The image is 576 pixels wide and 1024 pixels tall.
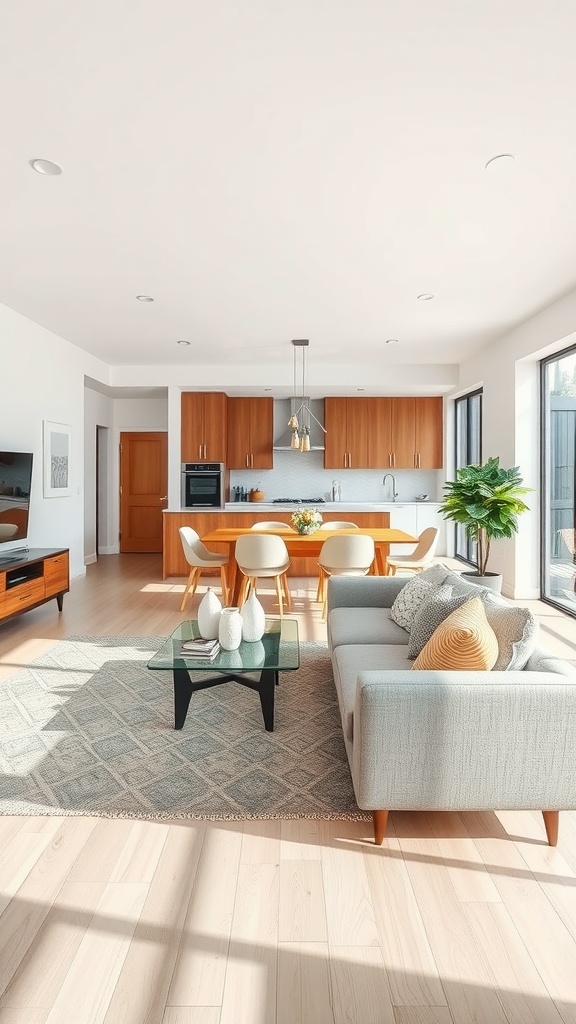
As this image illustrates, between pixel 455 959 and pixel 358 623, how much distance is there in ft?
6.20

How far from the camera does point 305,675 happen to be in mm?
3740

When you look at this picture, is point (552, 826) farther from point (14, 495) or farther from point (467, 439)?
point (467, 439)

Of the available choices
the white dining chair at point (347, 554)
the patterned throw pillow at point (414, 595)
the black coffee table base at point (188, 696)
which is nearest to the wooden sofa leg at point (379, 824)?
the black coffee table base at point (188, 696)

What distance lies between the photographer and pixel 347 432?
9.07 meters

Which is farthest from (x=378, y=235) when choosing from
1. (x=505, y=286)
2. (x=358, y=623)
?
(x=358, y=623)

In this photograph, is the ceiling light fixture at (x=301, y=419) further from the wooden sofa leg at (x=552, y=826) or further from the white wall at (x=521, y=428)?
the wooden sofa leg at (x=552, y=826)

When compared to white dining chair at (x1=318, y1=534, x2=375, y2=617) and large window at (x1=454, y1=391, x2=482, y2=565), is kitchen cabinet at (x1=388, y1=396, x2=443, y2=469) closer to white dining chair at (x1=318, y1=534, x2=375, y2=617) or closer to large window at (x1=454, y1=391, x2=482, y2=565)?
large window at (x1=454, y1=391, x2=482, y2=565)

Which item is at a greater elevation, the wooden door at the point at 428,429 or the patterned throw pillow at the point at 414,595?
the wooden door at the point at 428,429

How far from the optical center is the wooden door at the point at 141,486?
972cm

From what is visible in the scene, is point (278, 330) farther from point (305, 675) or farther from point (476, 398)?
point (305, 675)

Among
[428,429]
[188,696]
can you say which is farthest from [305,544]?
[428,429]

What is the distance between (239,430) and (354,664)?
6.72 meters

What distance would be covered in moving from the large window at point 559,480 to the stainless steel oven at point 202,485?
4.20 metres

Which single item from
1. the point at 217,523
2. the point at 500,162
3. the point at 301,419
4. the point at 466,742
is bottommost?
the point at 466,742
